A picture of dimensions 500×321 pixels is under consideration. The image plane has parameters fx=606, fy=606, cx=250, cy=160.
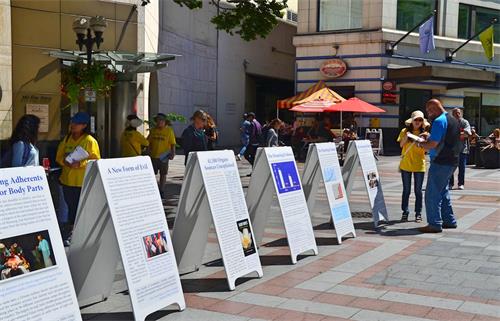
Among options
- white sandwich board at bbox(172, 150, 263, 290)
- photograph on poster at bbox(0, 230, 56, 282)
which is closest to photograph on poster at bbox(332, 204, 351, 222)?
white sandwich board at bbox(172, 150, 263, 290)

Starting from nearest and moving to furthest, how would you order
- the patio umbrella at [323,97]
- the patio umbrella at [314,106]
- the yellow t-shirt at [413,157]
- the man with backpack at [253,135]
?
the yellow t-shirt at [413,157]
the man with backpack at [253,135]
the patio umbrella at [314,106]
the patio umbrella at [323,97]

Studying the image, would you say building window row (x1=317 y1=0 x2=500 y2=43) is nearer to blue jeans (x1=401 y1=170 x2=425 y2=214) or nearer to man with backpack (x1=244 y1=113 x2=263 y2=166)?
man with backpack (x1=244 y1=113 x2=263 y2=166)

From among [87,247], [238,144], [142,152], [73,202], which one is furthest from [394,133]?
[87,247]

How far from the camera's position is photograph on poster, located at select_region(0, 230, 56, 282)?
12.7 feet

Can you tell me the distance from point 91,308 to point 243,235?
1.71 meters

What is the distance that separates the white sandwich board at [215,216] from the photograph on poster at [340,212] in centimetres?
213

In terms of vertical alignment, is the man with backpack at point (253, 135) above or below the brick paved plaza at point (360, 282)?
above

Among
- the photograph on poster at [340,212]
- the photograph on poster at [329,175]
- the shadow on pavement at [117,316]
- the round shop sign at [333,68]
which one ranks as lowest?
the shadow on pavement at [117,316]

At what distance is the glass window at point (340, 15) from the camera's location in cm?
2978

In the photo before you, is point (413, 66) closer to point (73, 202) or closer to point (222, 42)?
point (222, 42)

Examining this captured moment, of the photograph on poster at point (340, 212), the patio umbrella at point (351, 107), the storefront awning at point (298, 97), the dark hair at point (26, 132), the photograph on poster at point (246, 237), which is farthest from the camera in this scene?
the storefront awning at point (298, 97)

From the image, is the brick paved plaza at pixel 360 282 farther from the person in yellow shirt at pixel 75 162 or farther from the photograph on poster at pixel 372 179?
the person in yellow shirt at pixel 75 162

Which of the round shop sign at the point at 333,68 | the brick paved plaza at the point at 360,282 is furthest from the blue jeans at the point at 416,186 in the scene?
the round shop sign at the point at 333,68

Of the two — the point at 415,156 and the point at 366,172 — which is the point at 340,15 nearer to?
the point at 415,156
